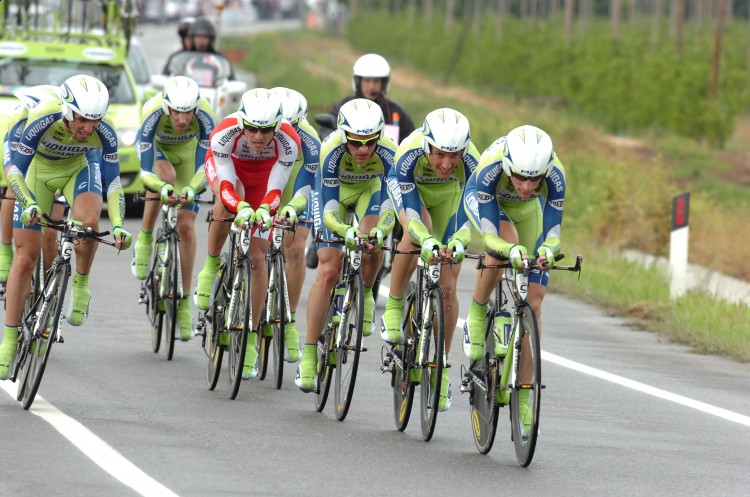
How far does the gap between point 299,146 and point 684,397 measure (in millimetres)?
2989

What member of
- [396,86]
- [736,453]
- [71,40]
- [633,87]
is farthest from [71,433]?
[396,86]

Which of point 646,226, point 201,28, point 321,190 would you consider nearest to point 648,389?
point 321,190

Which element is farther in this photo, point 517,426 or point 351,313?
point 351,313

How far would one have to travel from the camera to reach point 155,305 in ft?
39.8

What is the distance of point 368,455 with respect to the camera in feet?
28.8

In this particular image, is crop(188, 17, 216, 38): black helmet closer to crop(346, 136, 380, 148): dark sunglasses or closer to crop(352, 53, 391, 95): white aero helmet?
crop(352, 53, 391, 95): white aero helmet

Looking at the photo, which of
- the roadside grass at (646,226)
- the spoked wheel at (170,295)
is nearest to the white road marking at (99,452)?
the spoked wheel at (170,295)

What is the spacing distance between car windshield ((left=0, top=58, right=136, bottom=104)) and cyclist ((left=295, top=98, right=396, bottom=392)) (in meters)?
11.1

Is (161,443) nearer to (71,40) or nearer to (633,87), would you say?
(71,40)

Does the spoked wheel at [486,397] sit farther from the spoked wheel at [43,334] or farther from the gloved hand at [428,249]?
the spoked wheel at [43,334]

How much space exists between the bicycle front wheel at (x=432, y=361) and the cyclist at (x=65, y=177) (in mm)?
1823

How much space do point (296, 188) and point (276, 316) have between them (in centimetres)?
92

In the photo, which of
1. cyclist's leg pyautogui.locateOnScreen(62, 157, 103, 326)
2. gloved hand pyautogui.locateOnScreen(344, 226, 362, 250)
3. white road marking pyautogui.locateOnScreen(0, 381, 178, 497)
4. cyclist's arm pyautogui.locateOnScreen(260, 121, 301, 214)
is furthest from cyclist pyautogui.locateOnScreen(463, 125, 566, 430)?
cyclist's leg pyautogui.locateOnScreen(62, 157, 103, 326)

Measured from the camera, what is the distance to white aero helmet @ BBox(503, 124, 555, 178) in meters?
8.75
